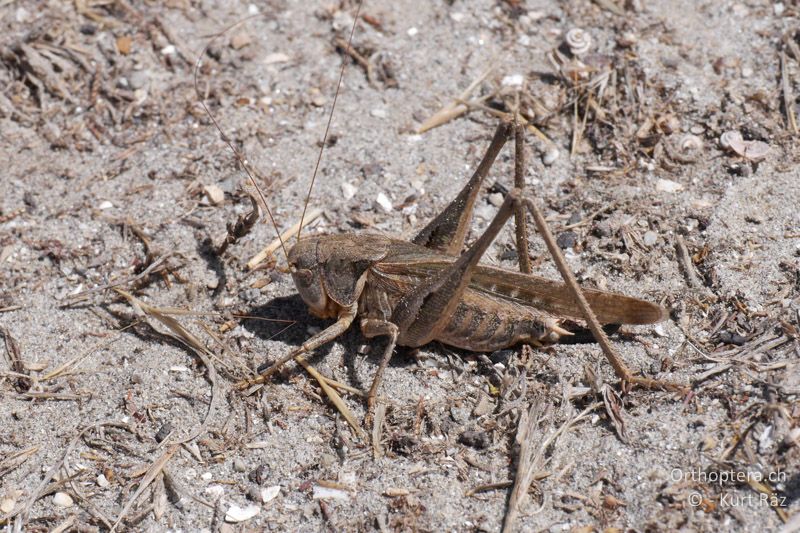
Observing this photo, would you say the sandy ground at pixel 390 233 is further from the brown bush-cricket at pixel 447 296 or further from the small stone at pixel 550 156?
the brown bush-cricket at pixel 447 296

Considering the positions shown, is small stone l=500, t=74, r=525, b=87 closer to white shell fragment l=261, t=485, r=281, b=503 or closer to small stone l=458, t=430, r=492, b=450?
small stone l=458, t=430, r=492, b=450

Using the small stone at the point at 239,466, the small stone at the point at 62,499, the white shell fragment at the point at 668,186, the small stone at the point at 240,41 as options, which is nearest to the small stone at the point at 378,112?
the small stone at the point at 240,41

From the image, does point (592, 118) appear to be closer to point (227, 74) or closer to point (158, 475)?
point (227, 74)

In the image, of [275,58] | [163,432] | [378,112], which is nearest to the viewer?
[163,432]

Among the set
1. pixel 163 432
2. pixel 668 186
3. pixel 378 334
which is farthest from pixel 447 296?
pixel 668 186

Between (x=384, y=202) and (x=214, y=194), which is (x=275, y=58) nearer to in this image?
(x=214, y=194)

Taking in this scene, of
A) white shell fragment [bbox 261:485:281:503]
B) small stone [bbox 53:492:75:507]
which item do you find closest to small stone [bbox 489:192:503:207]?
white shell fragment [bbox 261:485:281:503]

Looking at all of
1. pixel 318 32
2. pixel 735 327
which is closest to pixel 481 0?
pixel 318 32

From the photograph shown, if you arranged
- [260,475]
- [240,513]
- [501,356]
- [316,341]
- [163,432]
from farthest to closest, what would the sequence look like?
1. [501,356]
2. [316,341]
3. [163,432]
4. [260,475]
5. [240,513]
